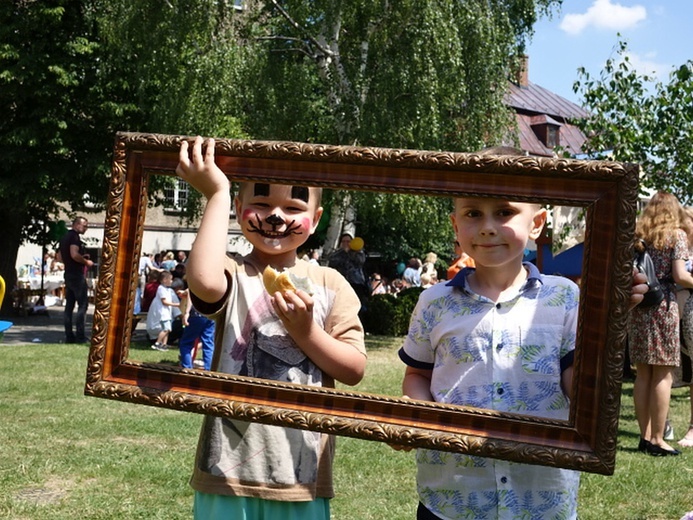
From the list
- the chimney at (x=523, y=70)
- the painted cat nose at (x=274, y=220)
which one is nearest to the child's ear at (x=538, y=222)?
the painted cat nose at (x=274, y=220)

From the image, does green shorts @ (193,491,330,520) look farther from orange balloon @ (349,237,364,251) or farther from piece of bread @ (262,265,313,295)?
orange balloon @ (349,237,364,251)

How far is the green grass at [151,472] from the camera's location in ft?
17.5

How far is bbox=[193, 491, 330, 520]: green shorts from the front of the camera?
9.43ft

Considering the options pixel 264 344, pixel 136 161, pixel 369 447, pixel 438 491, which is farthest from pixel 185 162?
pixel 369 447

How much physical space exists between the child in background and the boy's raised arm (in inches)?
28.9

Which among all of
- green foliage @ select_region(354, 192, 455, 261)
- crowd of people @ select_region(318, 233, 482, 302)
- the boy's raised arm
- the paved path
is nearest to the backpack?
green foliage @ select_region(354, 192, 455, 261)

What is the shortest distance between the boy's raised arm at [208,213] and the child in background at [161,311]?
0.73m

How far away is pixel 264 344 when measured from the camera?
9.27 feet

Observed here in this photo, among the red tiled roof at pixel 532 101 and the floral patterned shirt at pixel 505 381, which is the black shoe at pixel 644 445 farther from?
the red tiled roof at pixel 532 101

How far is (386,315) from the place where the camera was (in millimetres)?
3121

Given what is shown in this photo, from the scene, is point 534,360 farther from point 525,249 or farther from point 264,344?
point 264,344

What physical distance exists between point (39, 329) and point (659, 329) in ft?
30.8

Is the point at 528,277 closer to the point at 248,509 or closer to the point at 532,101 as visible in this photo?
the point at 248,509

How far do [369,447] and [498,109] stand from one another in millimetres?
11687
